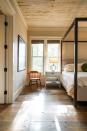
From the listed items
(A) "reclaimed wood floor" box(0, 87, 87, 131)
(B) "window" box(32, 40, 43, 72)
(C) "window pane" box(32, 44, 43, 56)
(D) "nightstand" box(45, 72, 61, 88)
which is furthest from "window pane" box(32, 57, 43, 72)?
(A) "reclaimed wood floor" box(0, 87, 87, 131)

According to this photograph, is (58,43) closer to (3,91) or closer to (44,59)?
(44,59)

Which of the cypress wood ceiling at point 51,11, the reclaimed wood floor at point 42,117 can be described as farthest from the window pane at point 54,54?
the reclaimed wood floor at point 42,117

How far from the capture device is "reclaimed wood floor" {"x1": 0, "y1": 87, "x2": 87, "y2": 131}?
9.92 feet

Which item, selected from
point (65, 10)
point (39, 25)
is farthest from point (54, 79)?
point (65, 10)

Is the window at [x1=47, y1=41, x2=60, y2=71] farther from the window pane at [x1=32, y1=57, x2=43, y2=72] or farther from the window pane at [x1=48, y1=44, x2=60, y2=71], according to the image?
the window pane at [x1=32, y1=57, x2=43, y2=72]

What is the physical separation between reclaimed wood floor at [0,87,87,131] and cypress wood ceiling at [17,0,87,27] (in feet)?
9.02

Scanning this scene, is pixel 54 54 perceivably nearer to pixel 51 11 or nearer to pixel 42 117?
pixel 51 11

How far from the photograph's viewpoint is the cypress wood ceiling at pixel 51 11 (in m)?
4.95

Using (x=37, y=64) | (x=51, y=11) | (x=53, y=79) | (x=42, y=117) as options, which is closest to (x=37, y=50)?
(x=37, y=64)

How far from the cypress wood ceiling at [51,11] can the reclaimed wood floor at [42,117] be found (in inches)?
108

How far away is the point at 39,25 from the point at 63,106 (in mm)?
4445

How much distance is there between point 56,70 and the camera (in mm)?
8383

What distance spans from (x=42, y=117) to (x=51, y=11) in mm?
3583

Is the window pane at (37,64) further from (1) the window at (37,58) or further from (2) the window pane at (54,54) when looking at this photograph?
(2) the window pane at (54,54)
